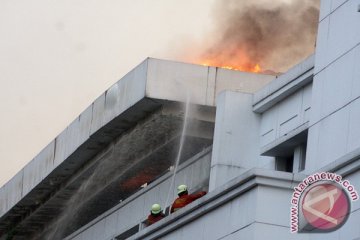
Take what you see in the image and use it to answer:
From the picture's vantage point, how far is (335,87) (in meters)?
27.3

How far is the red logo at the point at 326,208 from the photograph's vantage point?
963 inches

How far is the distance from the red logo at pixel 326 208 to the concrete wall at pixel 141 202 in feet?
34.6

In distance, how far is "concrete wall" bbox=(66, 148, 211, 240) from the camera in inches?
1431

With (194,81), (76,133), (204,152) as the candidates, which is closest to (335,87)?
(194,81)

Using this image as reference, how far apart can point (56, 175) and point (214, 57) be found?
250 inches

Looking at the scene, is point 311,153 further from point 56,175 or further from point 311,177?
point 56,175

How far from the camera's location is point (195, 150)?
38.3m

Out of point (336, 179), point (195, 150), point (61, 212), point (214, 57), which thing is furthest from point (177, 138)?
point (336, 179)

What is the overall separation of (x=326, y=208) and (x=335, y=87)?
344cm

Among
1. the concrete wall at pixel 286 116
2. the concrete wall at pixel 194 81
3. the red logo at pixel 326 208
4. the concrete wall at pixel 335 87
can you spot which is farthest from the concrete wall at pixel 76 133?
the red logo at pixel 326 208

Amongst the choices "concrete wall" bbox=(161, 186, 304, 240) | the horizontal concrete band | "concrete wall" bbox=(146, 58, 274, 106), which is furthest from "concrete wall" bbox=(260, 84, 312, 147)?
"concrete wall" bbox=(161, 186, 304, 240)

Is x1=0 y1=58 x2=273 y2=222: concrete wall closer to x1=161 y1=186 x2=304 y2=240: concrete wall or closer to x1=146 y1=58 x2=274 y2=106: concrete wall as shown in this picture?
x1=146 y1=58 x2=274 y2=106: concrete wall

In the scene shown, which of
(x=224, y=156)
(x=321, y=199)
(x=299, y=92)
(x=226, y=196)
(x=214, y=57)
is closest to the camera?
(x=321, y=199)

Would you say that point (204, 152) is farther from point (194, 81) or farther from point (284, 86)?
point (284, 86)
